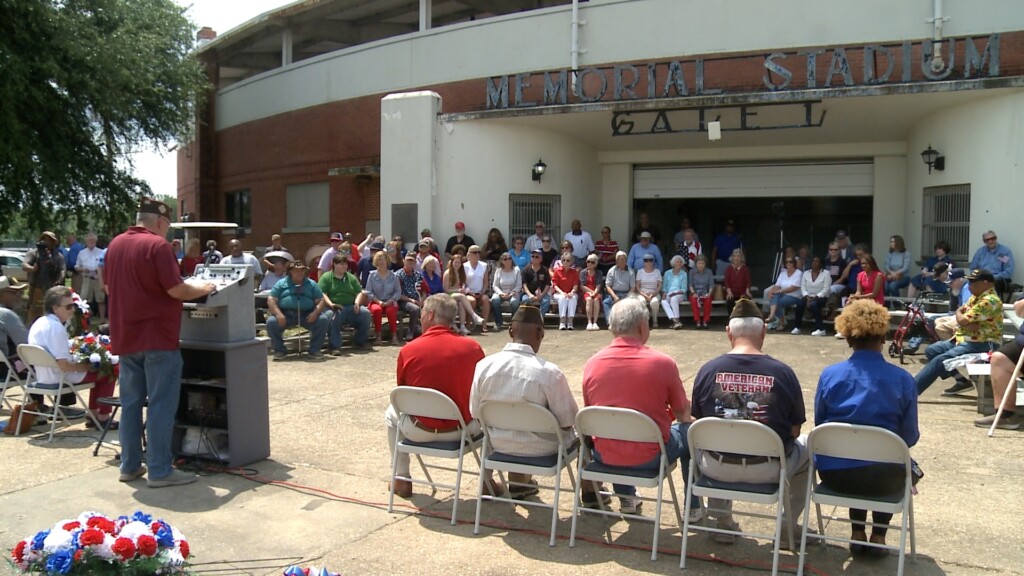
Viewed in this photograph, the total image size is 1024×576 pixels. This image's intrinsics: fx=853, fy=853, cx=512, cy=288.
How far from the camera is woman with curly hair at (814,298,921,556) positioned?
14.3 feet

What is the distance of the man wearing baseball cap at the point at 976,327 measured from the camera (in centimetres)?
818

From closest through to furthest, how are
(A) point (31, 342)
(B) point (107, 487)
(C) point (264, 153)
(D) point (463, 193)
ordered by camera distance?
(B) point (107, 487) < (A) point (31, 342) < (D) point (463, 193) < (C) point (264, 153)

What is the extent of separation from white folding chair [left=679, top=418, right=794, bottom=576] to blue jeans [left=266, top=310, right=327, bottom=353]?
8.17 m

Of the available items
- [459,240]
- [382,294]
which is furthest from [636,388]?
[459,240]

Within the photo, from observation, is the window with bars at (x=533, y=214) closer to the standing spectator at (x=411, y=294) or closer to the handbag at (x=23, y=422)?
the standing spectator at (x=411, y=294)

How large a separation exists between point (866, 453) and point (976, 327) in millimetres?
4889

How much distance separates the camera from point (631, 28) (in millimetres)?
17297

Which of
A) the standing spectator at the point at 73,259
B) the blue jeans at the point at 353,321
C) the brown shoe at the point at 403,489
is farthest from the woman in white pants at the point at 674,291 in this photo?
the standing spectator at the point at 73,259

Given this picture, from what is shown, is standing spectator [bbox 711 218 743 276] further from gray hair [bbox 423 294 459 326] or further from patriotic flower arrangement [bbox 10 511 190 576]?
patriotic flower arrangement [bbox 10 511 190 576]

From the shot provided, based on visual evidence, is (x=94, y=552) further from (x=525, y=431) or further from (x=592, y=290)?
(x=592, y=290)

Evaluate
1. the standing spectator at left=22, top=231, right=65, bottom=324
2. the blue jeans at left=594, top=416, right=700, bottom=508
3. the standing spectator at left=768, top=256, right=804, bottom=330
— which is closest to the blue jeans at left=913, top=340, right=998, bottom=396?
the blue jeans at left=594, top=416, right=700, bottom=508

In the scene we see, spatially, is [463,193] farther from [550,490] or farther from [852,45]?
[550,490]

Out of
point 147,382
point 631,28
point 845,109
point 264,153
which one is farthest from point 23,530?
point 264,153

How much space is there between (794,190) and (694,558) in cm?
1462
